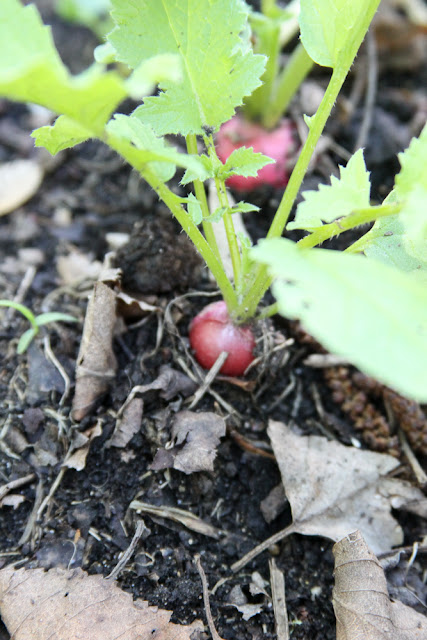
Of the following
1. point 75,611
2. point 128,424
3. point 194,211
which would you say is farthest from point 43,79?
point 75,611

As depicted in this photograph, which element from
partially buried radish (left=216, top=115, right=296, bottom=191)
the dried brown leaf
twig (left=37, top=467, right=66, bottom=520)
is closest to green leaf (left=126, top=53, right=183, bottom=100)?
the dried brown leaf

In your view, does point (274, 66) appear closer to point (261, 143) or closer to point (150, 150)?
point (261, 143)

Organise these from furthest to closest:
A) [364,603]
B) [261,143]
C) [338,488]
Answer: [261,143], [338,488], [364,603]

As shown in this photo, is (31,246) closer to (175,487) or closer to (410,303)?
(175,487)

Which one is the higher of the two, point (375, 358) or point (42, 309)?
point (375, 358)

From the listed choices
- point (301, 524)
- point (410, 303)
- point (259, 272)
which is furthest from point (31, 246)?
point (410, 303)

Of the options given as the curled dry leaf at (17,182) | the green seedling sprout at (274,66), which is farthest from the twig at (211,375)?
the curled dry leaf at (17,182)
